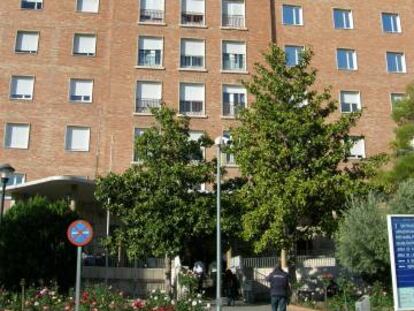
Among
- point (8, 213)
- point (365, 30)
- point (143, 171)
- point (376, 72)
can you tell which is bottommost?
point (8, 213)

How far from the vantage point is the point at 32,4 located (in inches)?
1432

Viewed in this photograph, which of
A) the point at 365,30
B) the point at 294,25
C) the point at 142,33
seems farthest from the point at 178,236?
the point at 365,30

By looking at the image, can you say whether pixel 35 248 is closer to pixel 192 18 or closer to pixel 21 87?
pixel 21 87

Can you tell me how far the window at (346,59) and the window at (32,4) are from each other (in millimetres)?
19211

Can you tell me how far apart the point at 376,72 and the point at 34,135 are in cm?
2177

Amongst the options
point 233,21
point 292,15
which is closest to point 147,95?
point 233,21

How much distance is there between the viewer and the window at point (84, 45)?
1411 inches

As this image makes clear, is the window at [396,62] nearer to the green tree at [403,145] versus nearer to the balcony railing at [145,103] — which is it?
the green tree at [403,145]

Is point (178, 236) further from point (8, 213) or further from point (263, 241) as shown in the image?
point (8, 213)

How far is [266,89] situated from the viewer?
22.9 metres

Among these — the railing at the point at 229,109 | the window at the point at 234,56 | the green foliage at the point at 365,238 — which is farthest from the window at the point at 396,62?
the green foliage at the point at 365,238

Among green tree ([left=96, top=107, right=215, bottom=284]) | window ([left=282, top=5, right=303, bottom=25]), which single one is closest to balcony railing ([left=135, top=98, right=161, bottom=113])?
window ([left=282, top=5, right=303, bottom=25])

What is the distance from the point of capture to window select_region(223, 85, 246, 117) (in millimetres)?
35094

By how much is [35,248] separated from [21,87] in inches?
692
